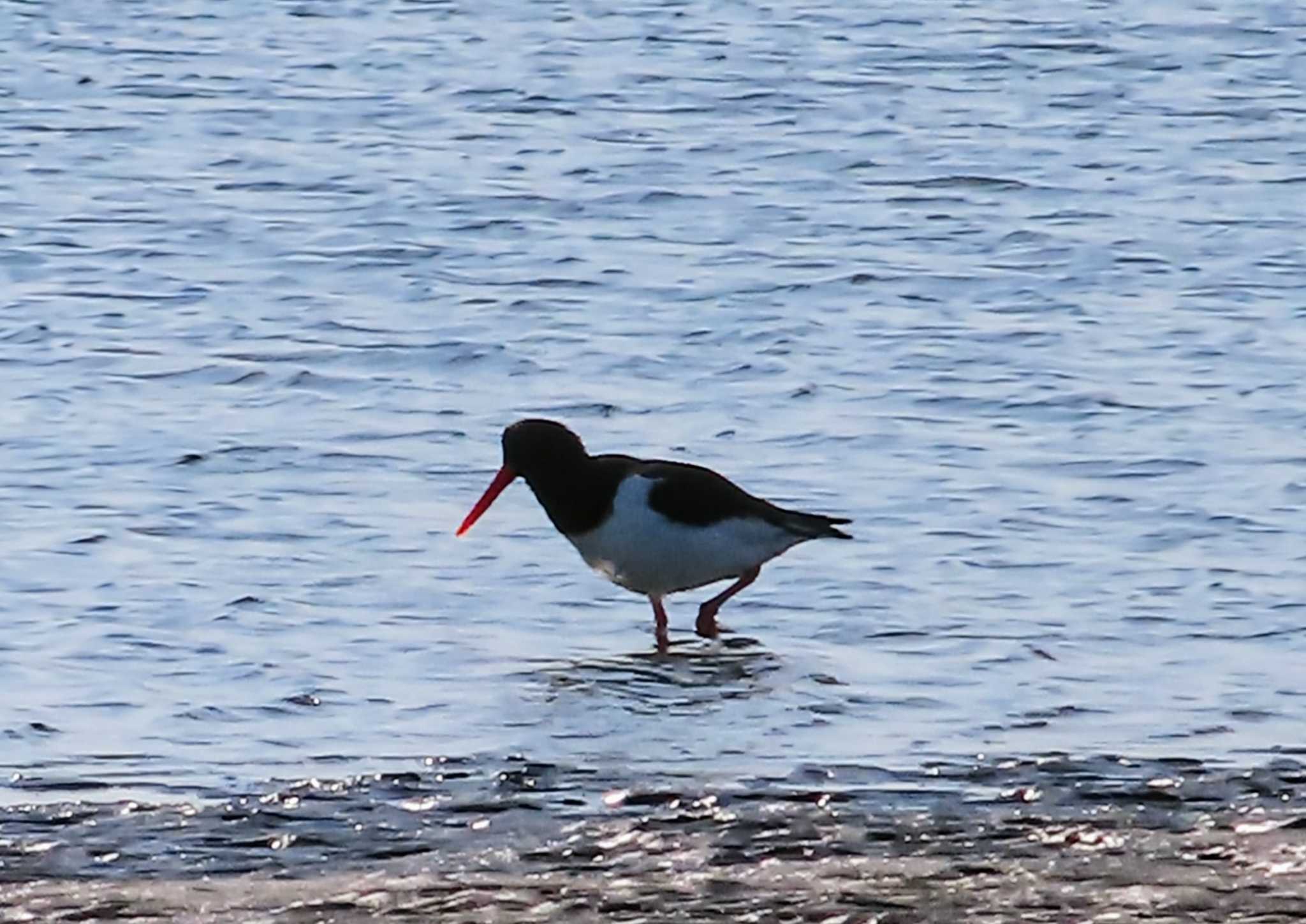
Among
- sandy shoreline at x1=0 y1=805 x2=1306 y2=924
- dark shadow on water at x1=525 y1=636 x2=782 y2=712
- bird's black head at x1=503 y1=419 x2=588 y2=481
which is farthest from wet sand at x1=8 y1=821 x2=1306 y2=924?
bird's black head at x1=503 y1=419 x2=588 y2=481

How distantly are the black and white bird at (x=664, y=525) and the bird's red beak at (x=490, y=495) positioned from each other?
0.79 ft

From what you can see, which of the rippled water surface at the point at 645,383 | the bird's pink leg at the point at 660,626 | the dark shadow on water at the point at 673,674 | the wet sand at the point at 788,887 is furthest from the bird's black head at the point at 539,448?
the wet sand at the point at 788,887

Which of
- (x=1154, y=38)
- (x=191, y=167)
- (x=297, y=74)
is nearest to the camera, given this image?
(x=191, y=167)

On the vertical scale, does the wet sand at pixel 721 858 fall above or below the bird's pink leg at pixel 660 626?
above

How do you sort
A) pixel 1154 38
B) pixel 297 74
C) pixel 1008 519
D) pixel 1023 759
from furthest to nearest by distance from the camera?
pixel 1154 38 < pixel 297 74 < pixel 1008 519 < pixel 1023 759

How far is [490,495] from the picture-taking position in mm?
10164

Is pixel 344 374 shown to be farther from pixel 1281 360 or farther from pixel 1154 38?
pixel 1154 38

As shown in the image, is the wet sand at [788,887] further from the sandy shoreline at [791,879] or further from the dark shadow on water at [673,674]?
the dark shadow on water at [673,674]

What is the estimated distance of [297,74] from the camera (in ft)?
70.3

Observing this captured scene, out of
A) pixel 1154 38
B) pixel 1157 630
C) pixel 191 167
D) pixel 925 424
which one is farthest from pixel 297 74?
pixel 1157 630

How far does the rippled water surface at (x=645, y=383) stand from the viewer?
845 cm

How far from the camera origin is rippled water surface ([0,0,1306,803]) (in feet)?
27.7

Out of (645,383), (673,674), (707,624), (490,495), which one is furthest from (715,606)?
(645,383)

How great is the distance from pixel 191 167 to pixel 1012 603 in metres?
9.78
